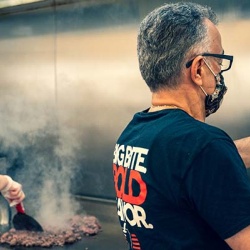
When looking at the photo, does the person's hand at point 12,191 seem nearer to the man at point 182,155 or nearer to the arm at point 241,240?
the man at point 182,155

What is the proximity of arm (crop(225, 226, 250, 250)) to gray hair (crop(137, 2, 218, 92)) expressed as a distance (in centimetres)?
25

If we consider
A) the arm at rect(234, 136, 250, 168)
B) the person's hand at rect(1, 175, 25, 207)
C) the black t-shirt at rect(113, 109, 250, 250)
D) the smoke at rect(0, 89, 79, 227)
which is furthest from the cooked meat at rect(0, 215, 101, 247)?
the black t-shirt at rect(113, 109, 250, 250)

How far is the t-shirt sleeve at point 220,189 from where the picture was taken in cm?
61

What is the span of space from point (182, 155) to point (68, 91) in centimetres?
164

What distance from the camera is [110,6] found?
79.7 inches

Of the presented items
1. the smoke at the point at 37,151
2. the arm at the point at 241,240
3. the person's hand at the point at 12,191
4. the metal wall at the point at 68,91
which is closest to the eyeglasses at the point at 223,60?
the arm at the point at 241,240

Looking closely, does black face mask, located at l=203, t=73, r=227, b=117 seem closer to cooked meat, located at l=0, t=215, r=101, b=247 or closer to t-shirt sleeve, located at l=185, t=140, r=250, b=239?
t-shirt sleeve, located at l=185, t=140, r=250, b=239

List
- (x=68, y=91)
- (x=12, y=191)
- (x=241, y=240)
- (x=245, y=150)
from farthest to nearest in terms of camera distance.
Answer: (x=68, y=91)
(x=12, y=191)
(x=245, y=150)
(x=241, y=240)

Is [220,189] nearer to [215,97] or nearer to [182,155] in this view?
[182,155]

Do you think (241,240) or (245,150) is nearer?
(241,240)

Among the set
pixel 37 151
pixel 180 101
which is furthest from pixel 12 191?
pixel 180 101

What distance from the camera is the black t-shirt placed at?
617 mm

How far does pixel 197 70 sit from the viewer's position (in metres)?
0.71

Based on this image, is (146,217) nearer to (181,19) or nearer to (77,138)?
(181,19)
